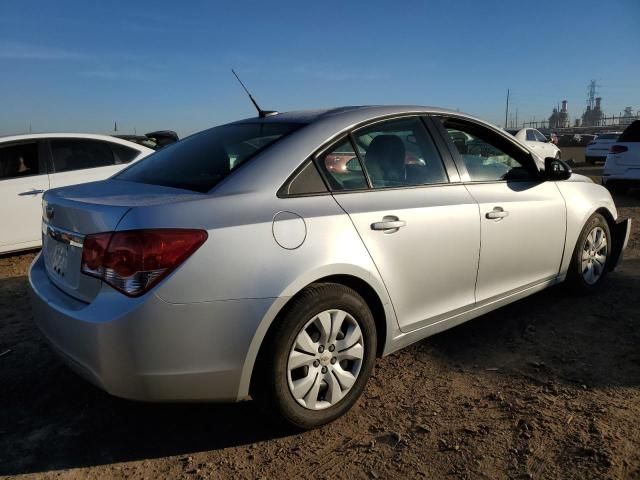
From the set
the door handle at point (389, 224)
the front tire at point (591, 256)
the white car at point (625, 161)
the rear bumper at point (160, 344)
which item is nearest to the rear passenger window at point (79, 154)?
the rear bumper at point (160, 344)

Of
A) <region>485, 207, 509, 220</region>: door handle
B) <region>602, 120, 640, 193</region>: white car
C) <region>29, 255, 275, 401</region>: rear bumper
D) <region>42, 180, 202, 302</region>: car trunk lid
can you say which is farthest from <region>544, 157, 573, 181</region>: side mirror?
<region>602, 120, 640, 193</region>: white car

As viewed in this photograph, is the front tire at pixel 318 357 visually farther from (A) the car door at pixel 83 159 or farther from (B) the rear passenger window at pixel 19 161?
(B) the rear passenger window at pixel 19 161

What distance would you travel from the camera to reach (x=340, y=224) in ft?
7.95

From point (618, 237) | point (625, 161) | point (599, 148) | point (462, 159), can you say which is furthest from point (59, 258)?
point (599, 148)

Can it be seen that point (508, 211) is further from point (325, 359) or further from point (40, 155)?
point (40, 155)

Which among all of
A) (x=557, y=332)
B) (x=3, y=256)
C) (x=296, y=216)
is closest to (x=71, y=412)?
(x=296, y=216)

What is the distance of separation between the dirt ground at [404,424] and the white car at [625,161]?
7151mm

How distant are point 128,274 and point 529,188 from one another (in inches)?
106

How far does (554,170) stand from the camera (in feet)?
12.1

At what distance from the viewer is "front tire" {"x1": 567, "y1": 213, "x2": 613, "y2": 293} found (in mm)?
3992

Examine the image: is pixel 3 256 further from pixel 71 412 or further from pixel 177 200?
pixel 177 200

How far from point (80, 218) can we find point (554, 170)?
10.1 ft

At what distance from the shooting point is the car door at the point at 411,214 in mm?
2584

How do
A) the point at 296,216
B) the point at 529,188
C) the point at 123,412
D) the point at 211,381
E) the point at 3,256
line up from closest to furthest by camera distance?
the point at 211,381 → the point at 296,216 → the point at 123,412 → the point at 529,188 → the point at 3,256
